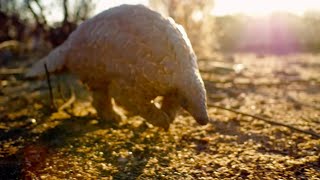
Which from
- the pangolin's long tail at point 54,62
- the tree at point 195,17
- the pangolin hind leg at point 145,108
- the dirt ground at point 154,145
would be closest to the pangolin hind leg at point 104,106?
the dirt ground at point 154,145

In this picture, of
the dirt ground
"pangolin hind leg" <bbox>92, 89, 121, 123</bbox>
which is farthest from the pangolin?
the dirt ground

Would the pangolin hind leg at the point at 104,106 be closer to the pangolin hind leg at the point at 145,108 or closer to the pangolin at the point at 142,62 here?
the pangolin at the point at 142,62

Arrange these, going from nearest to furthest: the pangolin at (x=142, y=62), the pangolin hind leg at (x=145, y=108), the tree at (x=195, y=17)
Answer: the pangolin at (x=142, y=62) < the pangolin hind leg at (x=145, y=108) < the tree at (x=195, y=17)

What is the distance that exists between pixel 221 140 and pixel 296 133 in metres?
0.90

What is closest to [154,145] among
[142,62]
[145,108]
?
[145,108]

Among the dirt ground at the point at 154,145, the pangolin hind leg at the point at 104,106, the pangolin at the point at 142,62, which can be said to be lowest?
the dirt ground at the point at 154,145

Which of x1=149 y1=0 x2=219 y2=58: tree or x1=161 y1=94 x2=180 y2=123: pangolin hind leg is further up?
x1=149 y1=0 x2=219 y2=58: tree

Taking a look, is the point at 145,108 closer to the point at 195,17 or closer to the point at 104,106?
the point at 104,106

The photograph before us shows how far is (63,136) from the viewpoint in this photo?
523cm

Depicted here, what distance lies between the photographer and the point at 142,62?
4.71 meters

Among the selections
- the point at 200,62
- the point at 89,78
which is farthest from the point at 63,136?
the point at 200,62

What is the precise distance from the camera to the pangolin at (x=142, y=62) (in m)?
4.55

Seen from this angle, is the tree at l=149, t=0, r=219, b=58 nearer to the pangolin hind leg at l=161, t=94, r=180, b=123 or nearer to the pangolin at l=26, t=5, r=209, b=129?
the pangolin at l=26, t=5, r=209, b=129

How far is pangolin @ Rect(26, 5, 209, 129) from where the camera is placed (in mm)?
4555
